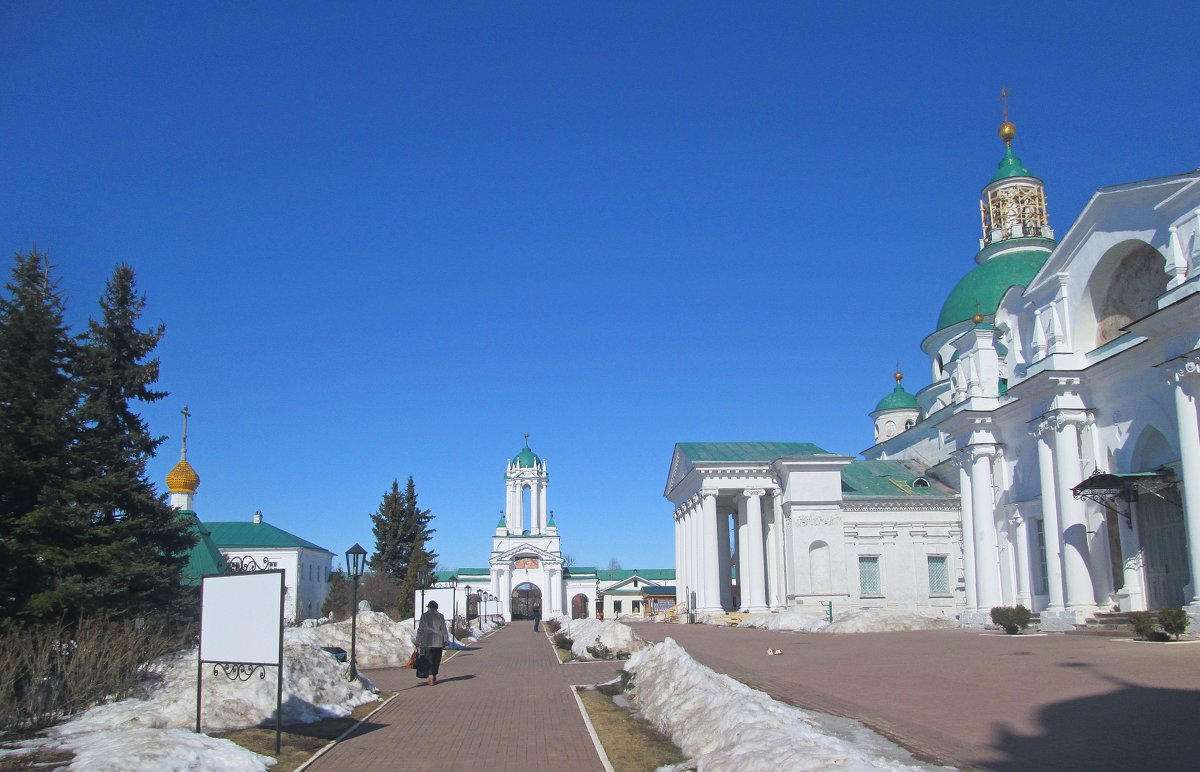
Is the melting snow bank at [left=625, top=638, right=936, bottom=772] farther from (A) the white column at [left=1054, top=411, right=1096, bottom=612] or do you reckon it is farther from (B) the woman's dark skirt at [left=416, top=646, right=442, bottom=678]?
(A) the white column at [left=1054, top=411, right=1096, bottom=612]

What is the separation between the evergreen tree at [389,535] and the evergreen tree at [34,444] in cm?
5291

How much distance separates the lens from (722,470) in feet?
161

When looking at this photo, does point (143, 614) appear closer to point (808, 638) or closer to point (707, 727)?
point (707, 727)

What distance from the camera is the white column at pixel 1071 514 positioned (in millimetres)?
25766

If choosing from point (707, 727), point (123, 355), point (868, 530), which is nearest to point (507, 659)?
point (123, 355)

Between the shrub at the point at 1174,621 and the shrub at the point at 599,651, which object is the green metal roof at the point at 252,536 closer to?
the shrub at the point at 599,651

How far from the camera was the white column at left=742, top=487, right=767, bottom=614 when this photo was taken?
4841cm

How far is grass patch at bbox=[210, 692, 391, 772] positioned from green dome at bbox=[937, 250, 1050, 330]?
4254cm

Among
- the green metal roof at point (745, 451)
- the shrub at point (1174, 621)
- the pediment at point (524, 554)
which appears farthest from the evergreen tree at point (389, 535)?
the shrub at point (1174, 621)

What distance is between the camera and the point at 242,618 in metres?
11.1

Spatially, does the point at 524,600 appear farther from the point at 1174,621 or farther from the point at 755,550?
the point at 1174,621

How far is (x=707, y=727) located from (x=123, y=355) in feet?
62.9

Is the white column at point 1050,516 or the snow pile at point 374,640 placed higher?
the white column at point 1050,516

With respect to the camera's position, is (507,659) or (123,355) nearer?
(123,355)
